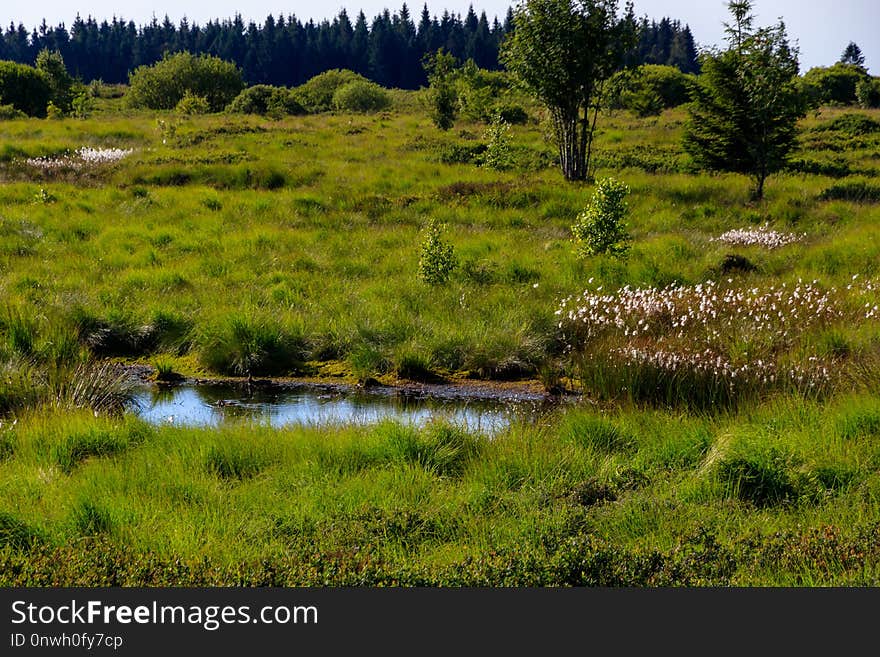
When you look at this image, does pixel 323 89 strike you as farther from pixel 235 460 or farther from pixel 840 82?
pixel 235 460

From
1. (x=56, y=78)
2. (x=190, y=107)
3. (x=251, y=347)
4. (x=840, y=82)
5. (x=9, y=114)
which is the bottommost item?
(x=251, y=347)

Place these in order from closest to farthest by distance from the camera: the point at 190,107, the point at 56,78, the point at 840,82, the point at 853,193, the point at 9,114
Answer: the point at 853,193 → the point at 9,114 → the point at 190,107 → the point at 840,82 → the point at 56,78

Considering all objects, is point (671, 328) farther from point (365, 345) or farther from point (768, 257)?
point (768, 257)

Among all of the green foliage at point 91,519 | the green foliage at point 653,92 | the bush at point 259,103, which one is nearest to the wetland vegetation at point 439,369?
the green foliage at point 91,519

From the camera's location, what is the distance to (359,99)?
6962cm

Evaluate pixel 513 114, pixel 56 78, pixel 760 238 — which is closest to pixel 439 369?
pixel 760 238

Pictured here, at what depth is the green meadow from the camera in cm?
449

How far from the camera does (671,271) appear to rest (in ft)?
43.4

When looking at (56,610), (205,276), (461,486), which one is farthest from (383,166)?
(56,610)

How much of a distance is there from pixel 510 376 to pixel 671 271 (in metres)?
4.54

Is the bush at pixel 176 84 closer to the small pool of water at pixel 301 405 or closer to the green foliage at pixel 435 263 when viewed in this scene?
the green foliage at pixel 435 263

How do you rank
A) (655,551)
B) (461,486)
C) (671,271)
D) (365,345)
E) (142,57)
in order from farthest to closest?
(142,57), (671,271), (365,345), (461,486), (655,551)

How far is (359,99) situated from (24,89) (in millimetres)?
26072

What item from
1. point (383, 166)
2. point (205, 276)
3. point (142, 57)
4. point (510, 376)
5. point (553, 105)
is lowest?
point (510, 376)
